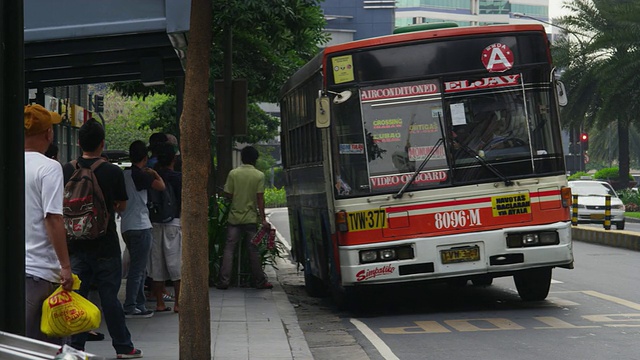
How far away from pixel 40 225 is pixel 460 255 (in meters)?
6.73

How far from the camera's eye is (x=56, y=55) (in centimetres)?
1194

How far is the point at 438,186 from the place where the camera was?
1264 cm

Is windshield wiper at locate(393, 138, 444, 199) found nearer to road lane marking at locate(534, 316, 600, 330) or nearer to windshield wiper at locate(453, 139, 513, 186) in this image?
windshield wiper at locate(453, 139, 513, 186)

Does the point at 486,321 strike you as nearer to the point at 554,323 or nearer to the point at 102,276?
the point at 554,323

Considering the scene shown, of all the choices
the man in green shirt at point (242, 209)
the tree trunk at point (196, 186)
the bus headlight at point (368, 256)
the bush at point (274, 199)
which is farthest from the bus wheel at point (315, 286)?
the bush at point (274, 199)

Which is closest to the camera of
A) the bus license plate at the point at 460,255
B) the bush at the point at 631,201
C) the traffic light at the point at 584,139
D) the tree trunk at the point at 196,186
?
the tree trunk at the point at 196,186

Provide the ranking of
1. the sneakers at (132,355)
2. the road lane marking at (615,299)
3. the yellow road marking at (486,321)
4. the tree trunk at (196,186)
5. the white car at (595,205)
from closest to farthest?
the tree trunk at (196,186) < the sneakers at (132,355) < the yellow road marking at (486,321) < the road lane marking at (615,299) < the white car at (595,205)

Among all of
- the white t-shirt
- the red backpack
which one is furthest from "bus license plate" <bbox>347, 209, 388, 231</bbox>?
the white t-shirt

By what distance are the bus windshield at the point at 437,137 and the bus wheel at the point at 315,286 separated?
11.6ft

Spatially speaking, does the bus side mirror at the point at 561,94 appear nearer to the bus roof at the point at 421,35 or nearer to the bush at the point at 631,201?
the bus roof at the point at 421,35

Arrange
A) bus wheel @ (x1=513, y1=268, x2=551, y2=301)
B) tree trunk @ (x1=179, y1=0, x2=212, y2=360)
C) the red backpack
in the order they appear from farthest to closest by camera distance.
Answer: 1. bus wheel @ (x1=513, y1=268, x2=551, y2=301)
2. tree trunk @ (x1=179, y1=0, x2=212, y2=360)
3. the red backpack

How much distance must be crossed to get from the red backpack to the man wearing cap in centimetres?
142

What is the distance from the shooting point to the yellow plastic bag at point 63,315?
6.67 m

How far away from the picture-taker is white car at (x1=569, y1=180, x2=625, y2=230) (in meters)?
32.4
